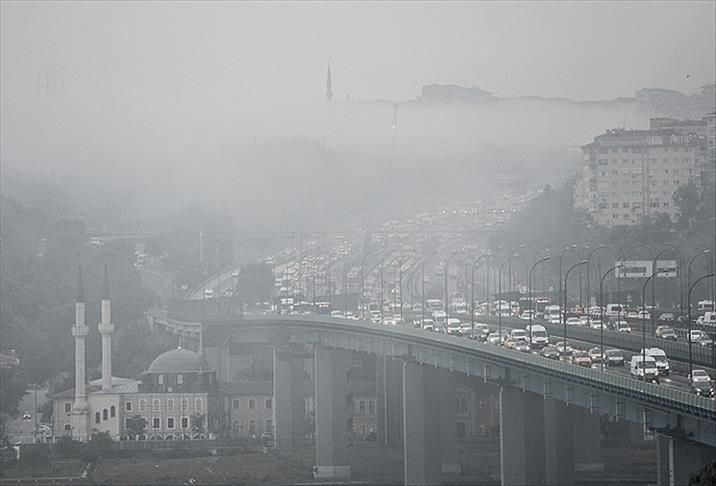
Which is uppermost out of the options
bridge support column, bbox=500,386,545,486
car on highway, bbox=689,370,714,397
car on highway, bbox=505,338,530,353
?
car on highway, bbox=505,338,530,353

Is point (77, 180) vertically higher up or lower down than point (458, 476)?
higher up

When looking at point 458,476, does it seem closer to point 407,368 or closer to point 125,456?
point 407,368

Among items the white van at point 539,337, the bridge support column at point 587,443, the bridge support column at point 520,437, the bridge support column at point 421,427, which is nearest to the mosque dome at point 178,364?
the white van at point 539,337

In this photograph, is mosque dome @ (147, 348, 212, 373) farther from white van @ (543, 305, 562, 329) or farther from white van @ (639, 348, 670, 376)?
white van @ (639, 348, 670, 376)

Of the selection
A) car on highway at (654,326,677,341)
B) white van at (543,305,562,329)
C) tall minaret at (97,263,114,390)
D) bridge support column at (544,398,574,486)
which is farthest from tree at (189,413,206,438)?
bridge support column at (544,398,574,486)

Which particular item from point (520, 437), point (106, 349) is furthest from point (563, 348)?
point (106, 349)

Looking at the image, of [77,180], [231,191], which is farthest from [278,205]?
[77,180]
